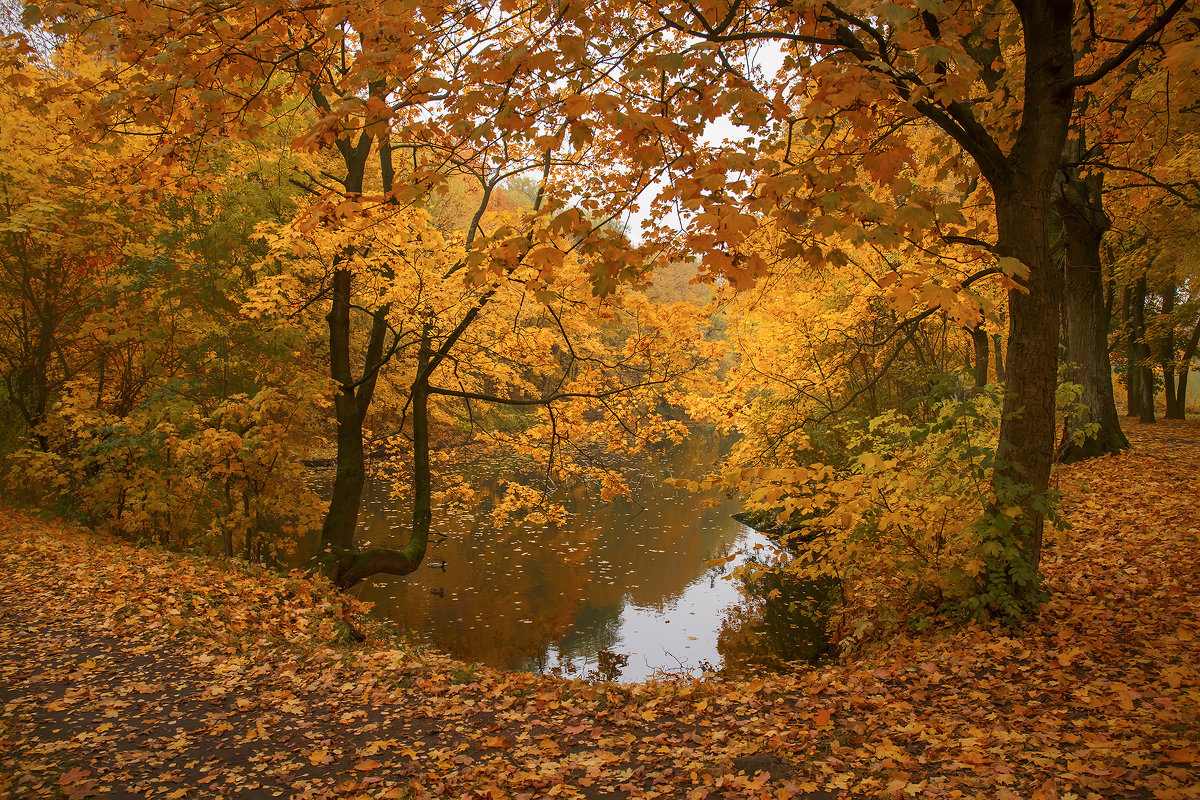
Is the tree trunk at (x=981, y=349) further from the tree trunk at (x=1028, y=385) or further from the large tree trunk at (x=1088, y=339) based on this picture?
the tree trunk at (x=1028, y=385)

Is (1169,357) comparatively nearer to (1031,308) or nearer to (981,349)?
(981,349)

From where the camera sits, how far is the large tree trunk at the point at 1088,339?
9.81 metres

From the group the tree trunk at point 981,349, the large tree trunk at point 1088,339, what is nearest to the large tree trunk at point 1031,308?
the tree trunk at point 981,349

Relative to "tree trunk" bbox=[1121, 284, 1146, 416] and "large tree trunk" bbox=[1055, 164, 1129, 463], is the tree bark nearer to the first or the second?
"large tree trunk" bbox=[1055, 164, 1129, 463]

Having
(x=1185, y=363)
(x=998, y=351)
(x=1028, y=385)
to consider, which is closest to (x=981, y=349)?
(x=998, y=351)

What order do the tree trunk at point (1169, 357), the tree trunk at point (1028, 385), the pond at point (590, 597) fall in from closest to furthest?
1. the tree trunk at point (1028, 385)
2. the pond at point (590, 597)
3. the tree trunk at point (1169, 357)

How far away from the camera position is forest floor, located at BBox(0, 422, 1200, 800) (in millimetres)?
3092

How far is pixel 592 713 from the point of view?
14.1 ft

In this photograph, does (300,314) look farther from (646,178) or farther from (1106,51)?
(1106,51)

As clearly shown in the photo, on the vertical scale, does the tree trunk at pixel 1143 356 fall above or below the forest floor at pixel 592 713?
above

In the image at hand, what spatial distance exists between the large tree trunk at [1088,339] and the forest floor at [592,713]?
4.94 metres

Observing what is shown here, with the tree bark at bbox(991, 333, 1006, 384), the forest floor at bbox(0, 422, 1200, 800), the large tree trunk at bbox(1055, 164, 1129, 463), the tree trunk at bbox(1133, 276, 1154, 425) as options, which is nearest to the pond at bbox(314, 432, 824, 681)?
the forest floor at bbox(0, 422, 1200, 800)

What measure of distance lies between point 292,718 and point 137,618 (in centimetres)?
261

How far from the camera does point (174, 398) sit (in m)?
9.10
